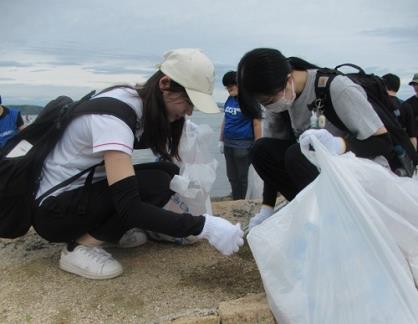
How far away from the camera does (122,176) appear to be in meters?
1.62

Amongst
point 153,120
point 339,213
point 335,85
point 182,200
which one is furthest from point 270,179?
point 339,213

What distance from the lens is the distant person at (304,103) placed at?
5.92ft

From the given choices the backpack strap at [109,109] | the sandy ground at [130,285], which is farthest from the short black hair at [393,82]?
the backpack strap at [109,109]

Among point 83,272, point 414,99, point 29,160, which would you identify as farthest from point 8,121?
point 414,99

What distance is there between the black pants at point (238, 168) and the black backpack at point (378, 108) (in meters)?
1.74

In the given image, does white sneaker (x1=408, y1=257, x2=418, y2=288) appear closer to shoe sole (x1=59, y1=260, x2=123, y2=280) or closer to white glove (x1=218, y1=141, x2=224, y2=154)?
shoe sole (x1=59, y1=260, x2=123, y2=280)

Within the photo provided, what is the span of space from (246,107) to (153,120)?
0.42m

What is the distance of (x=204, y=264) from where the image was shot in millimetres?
2064

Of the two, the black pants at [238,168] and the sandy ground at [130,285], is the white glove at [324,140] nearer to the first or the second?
the sandy ground at [130,285]

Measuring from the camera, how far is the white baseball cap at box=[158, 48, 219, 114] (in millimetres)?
1688

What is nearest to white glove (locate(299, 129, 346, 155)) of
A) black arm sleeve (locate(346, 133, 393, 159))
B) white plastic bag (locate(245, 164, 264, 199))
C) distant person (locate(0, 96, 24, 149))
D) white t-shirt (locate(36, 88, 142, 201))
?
black arm sleeve (locate(346, 133, 393, 159))

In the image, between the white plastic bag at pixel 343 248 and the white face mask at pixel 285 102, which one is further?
the white face mask at pixel 285 102

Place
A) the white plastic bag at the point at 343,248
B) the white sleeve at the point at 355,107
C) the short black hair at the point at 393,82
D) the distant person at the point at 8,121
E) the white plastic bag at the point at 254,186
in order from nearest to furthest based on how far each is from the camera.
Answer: the white plastic bag at the point at 343,248
the white sleeve at the point at 355,107
the white plastic bag at the point at 254,186
the distant person at the point at 8,121
the short black hair at the point at 393,82

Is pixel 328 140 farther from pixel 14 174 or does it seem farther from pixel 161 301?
pixel 14 174
